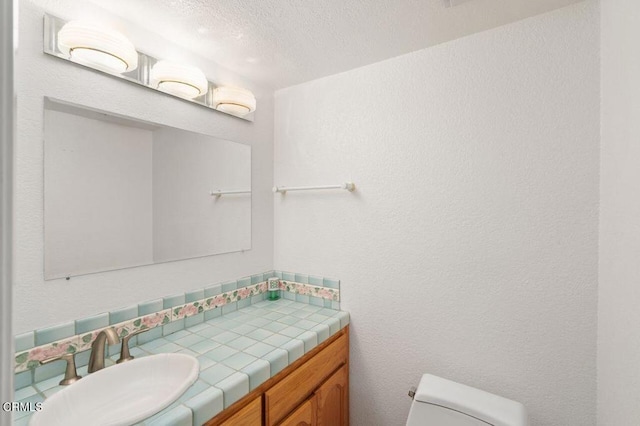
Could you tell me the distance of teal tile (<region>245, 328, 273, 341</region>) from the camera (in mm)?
1388

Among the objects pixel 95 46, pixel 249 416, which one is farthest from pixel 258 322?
pixel 95 46

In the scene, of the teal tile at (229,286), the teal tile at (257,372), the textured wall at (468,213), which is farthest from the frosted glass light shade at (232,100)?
the teal tile at (257,372)

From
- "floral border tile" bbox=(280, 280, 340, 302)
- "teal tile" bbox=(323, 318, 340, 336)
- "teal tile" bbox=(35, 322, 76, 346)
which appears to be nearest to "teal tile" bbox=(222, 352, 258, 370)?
"teal tile" bbox=(323, 318, 340, 336)

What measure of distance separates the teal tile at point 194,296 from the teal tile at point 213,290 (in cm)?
3

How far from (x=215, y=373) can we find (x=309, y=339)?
1.46 ft

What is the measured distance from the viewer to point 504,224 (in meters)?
1.33

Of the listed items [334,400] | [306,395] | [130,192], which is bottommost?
[334,400]

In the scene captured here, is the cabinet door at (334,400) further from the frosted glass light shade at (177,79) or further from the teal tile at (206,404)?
the frosted glass light shade at (177,79)

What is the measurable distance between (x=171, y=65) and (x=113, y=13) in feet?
0.92

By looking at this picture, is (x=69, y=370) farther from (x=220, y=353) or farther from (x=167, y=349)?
(x=220, y=353)

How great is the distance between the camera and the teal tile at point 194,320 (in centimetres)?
149

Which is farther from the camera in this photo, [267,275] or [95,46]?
[267,275]

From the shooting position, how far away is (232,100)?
5.24 feet

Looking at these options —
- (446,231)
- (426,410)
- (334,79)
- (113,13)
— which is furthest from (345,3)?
(426,410)
